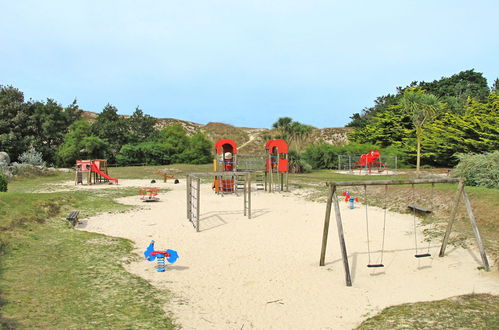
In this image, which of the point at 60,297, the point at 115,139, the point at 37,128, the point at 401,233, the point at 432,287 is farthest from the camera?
the point at 115,139

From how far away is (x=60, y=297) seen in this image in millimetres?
5836

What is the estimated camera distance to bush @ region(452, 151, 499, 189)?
15.2m

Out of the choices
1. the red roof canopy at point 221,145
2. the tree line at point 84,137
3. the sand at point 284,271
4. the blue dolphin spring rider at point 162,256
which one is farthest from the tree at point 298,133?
the blue dolphin spring rider at point 162,256

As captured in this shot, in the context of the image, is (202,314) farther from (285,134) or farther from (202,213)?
(285,134)

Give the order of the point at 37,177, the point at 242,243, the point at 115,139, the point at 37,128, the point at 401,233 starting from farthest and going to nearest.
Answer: the point at 115,139 < the point at 37,128 < the point at 37,177 < the point at 401,233 < the point at 242,243

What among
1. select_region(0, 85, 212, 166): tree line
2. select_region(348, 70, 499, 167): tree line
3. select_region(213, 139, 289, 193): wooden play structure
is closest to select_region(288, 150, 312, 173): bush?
select_region(348, 70, 499, 167): tree line

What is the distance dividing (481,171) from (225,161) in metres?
12.6

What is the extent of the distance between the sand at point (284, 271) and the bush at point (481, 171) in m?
5.26

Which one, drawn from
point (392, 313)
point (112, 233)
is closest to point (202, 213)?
point (112, 233)

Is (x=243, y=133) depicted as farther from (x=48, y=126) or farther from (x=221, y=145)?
(x=221, y=145)

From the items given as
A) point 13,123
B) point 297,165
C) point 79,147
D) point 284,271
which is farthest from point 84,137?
point 284,271

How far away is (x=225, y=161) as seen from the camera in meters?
21.4

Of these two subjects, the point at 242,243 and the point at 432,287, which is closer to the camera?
the point at 432,287

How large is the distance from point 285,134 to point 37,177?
30.1m
